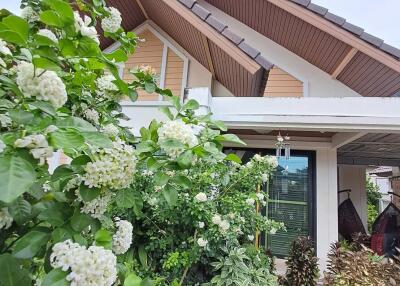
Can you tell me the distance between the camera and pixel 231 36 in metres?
4.62

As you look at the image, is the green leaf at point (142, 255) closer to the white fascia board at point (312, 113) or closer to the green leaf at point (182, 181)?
the green leaf at point (182, 181)

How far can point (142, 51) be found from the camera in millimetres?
6727

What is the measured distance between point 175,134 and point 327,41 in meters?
5.55

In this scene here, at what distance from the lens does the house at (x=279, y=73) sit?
15.4 ft

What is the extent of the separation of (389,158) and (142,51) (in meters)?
7.79

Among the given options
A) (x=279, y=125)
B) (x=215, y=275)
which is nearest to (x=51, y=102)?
(x=215, y=275)

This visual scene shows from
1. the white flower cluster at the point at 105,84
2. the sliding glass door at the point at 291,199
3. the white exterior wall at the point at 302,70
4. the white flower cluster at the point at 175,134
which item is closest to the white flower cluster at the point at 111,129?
the white flower cluster at the point at 105,84

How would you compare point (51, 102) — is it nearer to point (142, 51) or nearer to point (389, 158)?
point (142, 51)

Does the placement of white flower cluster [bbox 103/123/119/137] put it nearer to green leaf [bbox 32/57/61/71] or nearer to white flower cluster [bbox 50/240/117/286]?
green leaf [bbox 32/57/61/71]

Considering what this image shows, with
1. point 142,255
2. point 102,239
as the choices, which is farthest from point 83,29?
point 142,255

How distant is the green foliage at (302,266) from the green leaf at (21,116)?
14.8 ft

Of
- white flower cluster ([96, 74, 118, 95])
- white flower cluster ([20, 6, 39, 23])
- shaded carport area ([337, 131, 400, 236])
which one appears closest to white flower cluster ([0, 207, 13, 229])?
white flower cluster ([96, 74, 118, 95])

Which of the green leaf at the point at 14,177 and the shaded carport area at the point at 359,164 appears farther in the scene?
the shaded carport area at the point at 359,164

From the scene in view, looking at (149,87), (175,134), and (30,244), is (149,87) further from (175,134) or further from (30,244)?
(30,244)
